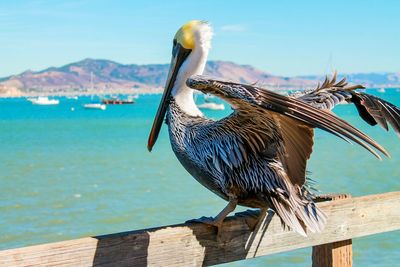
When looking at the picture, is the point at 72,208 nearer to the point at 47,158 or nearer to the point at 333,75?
the point at 333,75

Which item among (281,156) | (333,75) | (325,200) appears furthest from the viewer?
(333,75)

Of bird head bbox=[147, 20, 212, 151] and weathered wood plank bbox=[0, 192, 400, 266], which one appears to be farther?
bird head bbox=[147, 20, 212, 151]

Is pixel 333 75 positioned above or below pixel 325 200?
above

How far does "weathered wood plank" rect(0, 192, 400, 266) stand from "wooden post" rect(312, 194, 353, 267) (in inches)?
2.3

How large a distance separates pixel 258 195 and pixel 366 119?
2.64 feet

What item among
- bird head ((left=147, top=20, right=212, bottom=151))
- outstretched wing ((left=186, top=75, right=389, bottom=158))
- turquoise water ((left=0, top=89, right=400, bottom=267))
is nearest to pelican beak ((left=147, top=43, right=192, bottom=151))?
bird head ((left=147, top=20, right=212, bottom=151))

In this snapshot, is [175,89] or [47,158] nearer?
[175,89]

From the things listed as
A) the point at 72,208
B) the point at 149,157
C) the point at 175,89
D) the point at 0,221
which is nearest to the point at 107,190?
the point at 72,208

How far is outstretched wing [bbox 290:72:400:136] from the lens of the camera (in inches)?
123

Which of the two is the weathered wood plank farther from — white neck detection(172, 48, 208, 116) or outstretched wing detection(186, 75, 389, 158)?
white neck detection(172, 48, 208, 116)

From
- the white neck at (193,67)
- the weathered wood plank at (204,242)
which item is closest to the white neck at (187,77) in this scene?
the white neck at (193,67)

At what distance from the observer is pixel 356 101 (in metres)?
3.28

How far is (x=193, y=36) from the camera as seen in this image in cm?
345

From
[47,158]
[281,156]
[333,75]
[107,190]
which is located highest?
[333,75]
